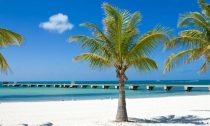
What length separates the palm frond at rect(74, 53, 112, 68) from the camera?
12477mm

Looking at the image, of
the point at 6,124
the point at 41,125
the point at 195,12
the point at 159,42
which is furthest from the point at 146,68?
the point at 6,124

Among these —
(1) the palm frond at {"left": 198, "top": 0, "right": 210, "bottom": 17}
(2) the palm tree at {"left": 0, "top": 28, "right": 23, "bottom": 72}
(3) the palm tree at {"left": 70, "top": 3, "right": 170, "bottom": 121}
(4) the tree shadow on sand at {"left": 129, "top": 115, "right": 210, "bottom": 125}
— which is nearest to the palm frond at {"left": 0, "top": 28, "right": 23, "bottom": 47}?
(2) the palm tree at {"left": 0, "top": 28, "right": 23, "bottom": 72}

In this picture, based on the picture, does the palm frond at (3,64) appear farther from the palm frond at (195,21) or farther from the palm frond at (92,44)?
the palm frond at (195,21)

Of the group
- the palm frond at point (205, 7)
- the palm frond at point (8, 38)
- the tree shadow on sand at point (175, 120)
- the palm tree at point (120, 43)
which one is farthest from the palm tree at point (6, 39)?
the palm frond at point (205, 7)

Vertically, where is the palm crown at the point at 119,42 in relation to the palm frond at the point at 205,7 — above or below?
below

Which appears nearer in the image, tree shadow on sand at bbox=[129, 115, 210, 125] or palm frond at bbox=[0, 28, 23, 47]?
palm frond at bbox=[0, 28, 23, 47]

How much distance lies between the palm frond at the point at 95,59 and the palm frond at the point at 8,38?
2740mm

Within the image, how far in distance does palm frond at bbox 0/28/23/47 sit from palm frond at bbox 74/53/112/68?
108 inches

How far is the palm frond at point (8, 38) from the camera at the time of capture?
10.2 meters

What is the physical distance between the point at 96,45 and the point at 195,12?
429 centimetres

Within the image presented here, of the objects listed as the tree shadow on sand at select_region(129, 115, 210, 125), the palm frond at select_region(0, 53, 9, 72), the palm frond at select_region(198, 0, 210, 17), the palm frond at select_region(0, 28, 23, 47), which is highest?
the palm frond at select_region(198, 0, 210, 17)

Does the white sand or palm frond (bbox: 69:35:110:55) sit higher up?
palm frond (bbox: 69:35:110:55)

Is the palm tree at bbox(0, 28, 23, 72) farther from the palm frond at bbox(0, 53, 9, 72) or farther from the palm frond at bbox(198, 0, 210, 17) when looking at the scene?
the palm frond at bbox(198, 0, 210, 17)

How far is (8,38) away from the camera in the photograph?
10430mm
